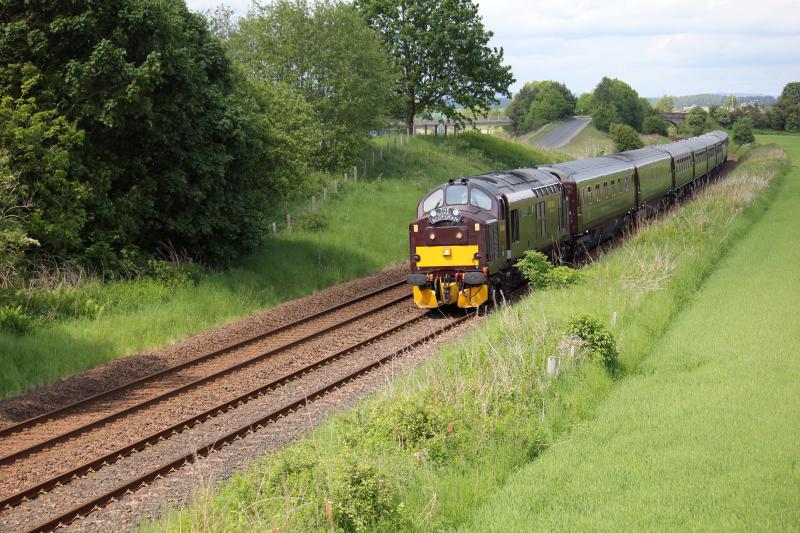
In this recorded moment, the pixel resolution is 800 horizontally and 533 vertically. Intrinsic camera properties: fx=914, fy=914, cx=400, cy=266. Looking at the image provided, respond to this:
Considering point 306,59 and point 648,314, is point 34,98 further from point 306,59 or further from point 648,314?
point 306,59

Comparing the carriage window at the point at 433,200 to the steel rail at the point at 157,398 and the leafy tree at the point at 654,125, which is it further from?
the leafy tree at the point at 654,125

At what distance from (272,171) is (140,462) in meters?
16.6

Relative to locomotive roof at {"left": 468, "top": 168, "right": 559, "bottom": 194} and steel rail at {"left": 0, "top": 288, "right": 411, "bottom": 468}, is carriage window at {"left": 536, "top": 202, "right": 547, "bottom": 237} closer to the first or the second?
locomotive roof at {"left": 468, "top": 168, "right": 559, "bottom": 194}

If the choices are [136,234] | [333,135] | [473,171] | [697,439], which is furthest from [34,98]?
[473,171]

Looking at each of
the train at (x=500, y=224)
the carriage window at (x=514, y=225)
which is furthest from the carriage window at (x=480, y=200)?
the carriage window at (x=514, y=225)

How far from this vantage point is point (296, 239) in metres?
33.1

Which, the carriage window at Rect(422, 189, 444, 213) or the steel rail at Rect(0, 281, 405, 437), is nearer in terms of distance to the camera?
the steel rail at Rect(0, 281, 405, 437)

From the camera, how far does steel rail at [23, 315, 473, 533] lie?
11356 millimetres

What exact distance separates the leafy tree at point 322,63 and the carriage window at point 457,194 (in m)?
20.8

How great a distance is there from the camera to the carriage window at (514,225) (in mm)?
24695

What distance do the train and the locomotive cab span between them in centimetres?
3

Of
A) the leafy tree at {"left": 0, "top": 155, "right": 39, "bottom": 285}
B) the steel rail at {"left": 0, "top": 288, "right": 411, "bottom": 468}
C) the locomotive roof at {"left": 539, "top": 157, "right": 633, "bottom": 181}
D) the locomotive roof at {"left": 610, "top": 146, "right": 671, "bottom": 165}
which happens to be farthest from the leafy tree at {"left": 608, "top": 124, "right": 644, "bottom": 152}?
the leafy tree at {"left": 0, "top": 155, "right": 39, "bottom": 285}

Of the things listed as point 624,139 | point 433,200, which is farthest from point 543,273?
point 624,139

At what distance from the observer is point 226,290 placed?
2561 centimetres
